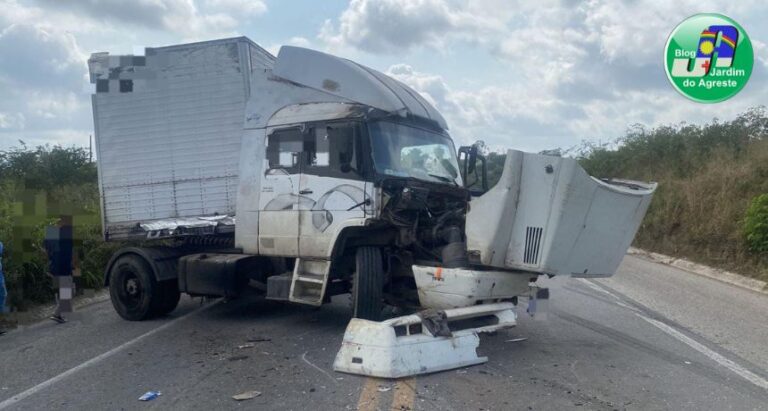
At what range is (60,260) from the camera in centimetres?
912

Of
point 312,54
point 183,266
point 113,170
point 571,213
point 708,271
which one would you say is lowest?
point 708,271

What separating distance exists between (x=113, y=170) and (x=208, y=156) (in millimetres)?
1509

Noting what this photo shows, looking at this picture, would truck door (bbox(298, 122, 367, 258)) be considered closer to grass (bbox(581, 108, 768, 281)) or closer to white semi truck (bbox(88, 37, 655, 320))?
white semi truck (bbox(88, 37, 655, 320))

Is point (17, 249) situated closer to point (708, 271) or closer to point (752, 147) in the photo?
point (708, 271)

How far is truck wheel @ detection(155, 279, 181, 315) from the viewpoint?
8984 mm

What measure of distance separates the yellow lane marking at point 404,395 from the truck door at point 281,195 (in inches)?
106

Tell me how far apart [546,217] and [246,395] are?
10.3 ft

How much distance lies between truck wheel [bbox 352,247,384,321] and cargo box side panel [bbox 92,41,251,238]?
2.34 metres

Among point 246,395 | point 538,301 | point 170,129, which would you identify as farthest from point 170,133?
point 538,301

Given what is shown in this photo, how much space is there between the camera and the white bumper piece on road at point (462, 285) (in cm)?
628

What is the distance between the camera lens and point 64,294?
30.1 feet

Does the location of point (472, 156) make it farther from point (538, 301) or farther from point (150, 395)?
point (150, 395)

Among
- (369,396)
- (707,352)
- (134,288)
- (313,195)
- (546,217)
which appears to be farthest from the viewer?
(134,288)

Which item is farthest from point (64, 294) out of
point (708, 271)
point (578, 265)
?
point (708, 271)
